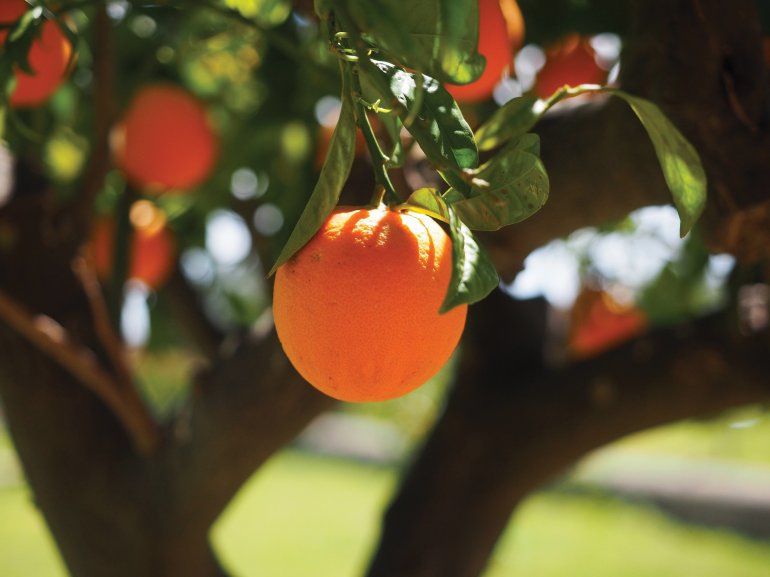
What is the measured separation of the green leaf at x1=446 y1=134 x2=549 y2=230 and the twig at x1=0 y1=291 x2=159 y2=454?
0.60 meters

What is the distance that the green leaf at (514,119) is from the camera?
0.43 metres

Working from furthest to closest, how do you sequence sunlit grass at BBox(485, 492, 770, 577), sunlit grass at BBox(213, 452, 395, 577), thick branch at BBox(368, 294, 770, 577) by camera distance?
sunlit grass at BBox(213, 452, 395, 577) < sunlit grass at BBox(485, 492, 770, 577) < thick branch at BBox(368, 294, 770, 577)

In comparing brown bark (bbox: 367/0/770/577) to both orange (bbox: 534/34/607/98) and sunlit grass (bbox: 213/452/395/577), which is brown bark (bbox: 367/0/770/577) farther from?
sunlit grass (bbox: 213/452/395/577)

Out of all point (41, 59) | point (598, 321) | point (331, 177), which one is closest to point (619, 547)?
point (598, 321)

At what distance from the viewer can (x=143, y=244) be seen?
113 cm

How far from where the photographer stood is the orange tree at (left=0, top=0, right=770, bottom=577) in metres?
0.58

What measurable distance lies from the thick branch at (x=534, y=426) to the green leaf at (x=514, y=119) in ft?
2.14

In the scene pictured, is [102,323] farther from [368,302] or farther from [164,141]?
[368,302]

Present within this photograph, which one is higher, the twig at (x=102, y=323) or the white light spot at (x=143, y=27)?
the white light spot at (x=143, y=27)

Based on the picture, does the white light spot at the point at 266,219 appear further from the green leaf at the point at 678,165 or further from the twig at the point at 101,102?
the green leaf at the point at 678,165

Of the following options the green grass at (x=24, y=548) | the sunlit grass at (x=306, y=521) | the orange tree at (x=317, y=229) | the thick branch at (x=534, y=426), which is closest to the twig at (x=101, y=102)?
the orange tree at (x=317, y=229)

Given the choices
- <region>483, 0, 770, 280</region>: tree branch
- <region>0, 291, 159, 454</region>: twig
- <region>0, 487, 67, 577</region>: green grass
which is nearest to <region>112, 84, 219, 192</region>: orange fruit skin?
<region>0, 291, 159, 454</region>: twig

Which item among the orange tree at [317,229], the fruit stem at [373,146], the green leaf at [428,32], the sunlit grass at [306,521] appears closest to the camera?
the green leaf at [428,32]

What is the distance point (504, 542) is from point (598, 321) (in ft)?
5.70
